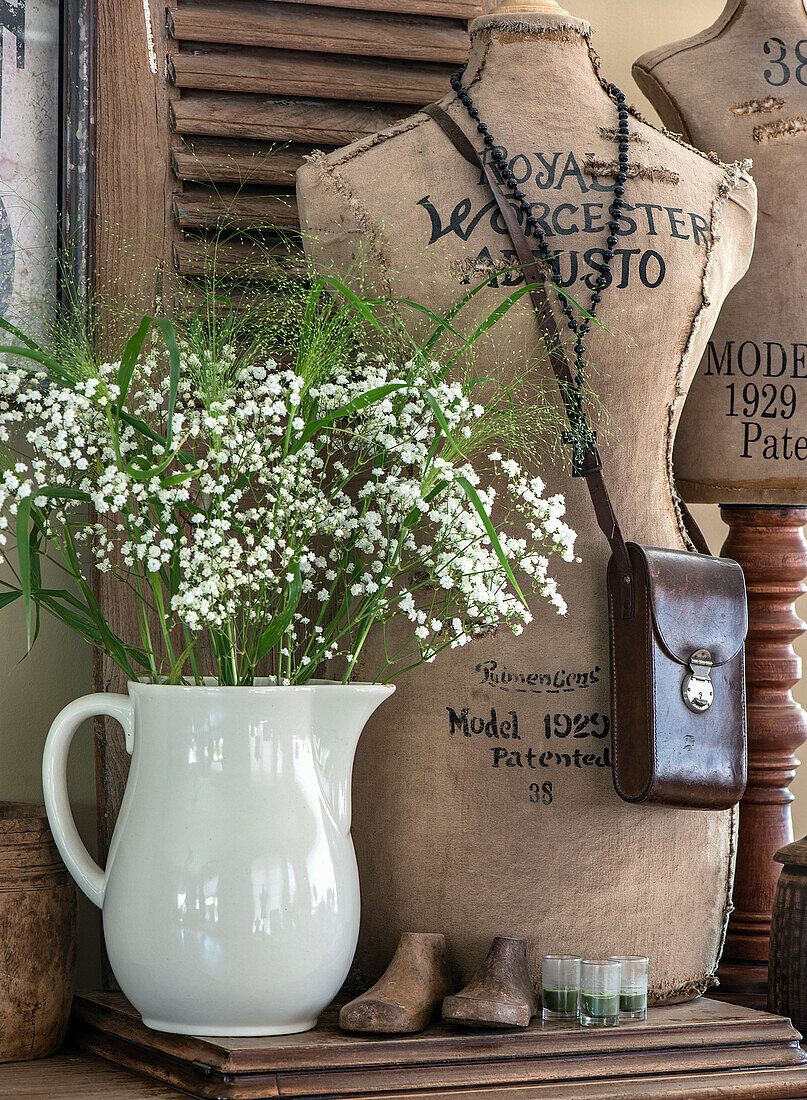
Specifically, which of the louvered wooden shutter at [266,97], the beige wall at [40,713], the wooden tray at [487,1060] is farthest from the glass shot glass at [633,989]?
the louvered wooden shutter at [266,97]

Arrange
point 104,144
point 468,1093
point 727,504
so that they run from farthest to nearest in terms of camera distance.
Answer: point 727,504 < point 104,144 < point 468,1093

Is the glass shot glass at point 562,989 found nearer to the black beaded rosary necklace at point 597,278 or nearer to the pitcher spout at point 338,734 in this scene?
the pitcher spout at point 338,734

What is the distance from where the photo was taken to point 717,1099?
2.62 feet

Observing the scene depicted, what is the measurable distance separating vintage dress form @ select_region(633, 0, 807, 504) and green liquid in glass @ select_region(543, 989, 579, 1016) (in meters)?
0.48

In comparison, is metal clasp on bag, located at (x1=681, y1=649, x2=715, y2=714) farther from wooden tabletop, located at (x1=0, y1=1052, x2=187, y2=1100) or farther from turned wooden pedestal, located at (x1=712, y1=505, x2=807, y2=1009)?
wooden tabletop, located at (x1=0, y1=1052, x2=187, y2=1100)

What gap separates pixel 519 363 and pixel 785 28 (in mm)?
466

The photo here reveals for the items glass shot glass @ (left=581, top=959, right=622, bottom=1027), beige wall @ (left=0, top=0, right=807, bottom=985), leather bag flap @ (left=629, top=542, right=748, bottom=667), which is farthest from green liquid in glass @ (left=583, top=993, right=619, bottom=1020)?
beige wall @ (left=0, top=0, right=807, bottom=985)

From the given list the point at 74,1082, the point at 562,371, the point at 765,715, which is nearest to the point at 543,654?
the point at 562,371

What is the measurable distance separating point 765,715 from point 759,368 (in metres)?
0.32

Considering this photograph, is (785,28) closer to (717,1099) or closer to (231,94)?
(231,94)

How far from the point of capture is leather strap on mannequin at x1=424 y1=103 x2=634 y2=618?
903 mm

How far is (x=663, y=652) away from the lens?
0.88 m

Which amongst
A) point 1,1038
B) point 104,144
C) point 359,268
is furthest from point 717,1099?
point 104,144

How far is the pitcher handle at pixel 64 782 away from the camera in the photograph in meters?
0.84
